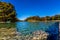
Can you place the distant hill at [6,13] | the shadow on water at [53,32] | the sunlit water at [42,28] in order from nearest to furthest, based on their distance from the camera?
the shadow on water at [53,32], the sunlit water at [42,28], the distant hill at [6,13]

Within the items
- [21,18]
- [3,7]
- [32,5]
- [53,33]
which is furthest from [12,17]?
[53,33]

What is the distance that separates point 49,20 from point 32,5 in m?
0.60

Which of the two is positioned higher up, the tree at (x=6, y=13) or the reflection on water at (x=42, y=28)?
the tree at (x=6, y=13)

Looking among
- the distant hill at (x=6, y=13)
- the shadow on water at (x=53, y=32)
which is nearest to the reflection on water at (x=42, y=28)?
the shadow on water at (x=53, y=32)

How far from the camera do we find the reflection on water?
10.3 ft

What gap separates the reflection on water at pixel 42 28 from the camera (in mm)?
3141

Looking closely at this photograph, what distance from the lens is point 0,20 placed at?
16.1ft

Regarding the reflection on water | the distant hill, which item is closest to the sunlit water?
the reflection on water

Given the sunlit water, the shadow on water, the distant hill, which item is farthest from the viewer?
the distant hill

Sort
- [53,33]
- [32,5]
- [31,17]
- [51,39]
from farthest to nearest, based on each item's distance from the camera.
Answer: [31,17], [32,5], [53,33], [51,39]

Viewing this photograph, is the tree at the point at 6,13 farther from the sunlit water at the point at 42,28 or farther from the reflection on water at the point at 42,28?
the reflection on water at the point at 42,28

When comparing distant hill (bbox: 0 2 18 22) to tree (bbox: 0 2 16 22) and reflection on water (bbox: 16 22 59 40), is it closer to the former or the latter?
tree (bbox: 0 2 16 22)

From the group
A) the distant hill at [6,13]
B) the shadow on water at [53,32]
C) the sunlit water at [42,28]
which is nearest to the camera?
the shadow on water at [53,32]

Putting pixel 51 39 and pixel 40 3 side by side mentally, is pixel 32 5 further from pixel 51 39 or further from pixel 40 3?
pixel 51 39
